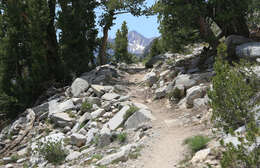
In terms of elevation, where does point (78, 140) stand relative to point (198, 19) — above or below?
below

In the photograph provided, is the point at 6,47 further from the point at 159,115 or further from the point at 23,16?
the point at 159,115

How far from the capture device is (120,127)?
9.49 metres

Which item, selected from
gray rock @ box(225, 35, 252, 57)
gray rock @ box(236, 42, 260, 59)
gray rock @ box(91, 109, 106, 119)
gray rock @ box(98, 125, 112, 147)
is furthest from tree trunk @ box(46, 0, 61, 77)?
gray rock @ box(236, 42, 260, 59)

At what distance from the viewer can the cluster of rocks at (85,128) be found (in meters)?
7.93

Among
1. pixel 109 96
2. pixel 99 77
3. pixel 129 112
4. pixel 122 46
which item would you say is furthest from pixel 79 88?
pixel 122 46

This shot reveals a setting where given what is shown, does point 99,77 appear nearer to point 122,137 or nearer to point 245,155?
point 122,137

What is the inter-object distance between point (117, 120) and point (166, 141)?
10.7 ft

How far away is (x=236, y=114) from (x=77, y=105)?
945 centimetres

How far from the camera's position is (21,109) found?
1609 centimetres

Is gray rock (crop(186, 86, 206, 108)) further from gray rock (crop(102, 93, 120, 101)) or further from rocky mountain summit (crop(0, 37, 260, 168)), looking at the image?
gray rock (crop(102, 93, 120, 101))

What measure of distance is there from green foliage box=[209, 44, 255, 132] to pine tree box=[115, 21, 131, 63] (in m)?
30.1

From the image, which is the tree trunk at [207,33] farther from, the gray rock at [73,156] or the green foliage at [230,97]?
the gray rock at [73,156]

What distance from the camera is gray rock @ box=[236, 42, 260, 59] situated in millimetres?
10742

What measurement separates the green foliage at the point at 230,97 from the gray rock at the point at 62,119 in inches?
314
